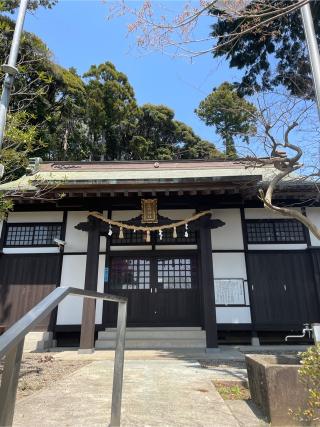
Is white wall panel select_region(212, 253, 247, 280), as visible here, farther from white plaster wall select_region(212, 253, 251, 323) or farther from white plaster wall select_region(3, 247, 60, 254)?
white plaster wall select_region(3, 247, 60, 254)

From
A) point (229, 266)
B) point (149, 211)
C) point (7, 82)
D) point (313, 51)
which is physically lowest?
point (229, 266)

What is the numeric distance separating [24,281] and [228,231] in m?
6.83

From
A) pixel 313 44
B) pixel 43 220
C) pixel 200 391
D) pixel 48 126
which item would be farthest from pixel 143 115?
pixel 200 391

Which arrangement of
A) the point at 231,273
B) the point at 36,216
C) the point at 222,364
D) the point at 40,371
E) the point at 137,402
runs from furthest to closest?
1. the point at 36,216
2. the point at 231,273
3. the point at 222,364
4. the point at 40,371
5. the point at 137,402

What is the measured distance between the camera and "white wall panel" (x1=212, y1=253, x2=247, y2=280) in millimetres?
9812

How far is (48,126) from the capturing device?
24.1 metres

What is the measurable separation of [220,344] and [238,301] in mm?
1479

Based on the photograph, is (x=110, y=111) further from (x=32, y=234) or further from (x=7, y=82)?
(x=7, y=82)

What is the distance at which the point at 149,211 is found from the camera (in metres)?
9.55

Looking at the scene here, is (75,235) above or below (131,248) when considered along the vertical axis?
above

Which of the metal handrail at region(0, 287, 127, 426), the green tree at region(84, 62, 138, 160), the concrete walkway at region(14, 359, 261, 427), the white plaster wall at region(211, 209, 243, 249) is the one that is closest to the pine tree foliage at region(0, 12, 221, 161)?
the green tree at region(84, 62, 138, 160)

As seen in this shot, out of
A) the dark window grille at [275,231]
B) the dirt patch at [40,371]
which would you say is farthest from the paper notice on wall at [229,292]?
the dirt patch at [40,371]

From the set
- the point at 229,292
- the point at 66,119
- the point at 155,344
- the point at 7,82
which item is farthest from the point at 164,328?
the point at 66,119

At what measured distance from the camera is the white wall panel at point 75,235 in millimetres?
10219
